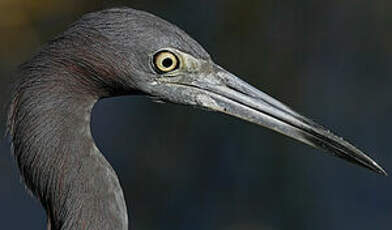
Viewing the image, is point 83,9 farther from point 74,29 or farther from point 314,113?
point 74,29

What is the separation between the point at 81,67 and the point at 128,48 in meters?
0.14

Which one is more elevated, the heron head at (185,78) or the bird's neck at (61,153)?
the heron head at (185,78)

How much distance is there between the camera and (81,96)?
2826 millimetres

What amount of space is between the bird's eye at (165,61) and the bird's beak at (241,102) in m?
0.06

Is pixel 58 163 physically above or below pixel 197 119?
below

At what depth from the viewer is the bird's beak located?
2.93 m

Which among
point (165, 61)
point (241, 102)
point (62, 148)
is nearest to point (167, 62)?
point (165, 61)

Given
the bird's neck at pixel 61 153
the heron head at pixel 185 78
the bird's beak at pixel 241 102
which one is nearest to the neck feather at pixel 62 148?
the bird's neck at pixel 61 153

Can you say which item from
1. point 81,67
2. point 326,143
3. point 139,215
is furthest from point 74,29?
point 139,215

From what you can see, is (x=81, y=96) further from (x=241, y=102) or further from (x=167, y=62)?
(x=241, y=102)

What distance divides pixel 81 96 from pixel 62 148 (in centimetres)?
15

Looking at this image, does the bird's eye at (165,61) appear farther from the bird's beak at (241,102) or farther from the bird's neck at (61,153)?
the bird's neck at (61,153)

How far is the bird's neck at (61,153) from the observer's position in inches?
109

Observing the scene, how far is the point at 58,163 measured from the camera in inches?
109
